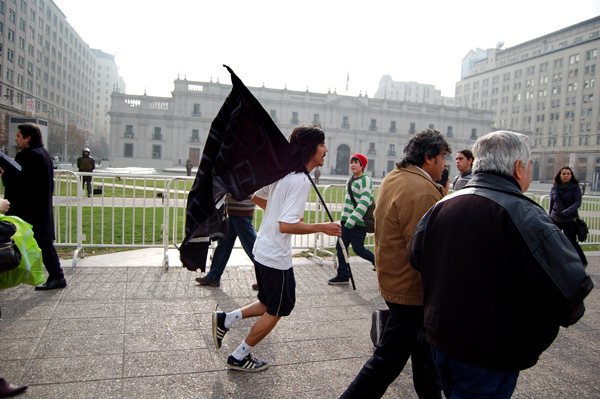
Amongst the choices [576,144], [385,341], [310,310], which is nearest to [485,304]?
[385,341]

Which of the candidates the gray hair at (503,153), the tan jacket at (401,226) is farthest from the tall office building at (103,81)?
the gray hair at (503,153)

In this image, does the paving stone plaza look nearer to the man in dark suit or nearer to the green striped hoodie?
the man in dark suit

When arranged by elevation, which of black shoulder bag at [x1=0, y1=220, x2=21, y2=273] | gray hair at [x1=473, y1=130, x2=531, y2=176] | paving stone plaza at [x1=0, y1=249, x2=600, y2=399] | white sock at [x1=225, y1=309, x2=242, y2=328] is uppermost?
gray hair at [x1=473, y1=130, x2=531, y2=176]

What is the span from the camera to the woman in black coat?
671 cm

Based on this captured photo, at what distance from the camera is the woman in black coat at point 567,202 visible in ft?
22.0

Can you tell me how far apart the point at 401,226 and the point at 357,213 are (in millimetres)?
2919

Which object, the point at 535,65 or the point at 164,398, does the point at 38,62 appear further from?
the point at 535,65

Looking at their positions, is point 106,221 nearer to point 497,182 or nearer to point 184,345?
point 184,345

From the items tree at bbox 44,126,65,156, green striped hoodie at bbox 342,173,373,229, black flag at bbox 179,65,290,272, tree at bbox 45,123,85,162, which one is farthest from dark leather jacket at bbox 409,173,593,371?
tree at bbox 44,126,65,156

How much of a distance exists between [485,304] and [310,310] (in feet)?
9.66

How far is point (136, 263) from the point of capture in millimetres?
6020

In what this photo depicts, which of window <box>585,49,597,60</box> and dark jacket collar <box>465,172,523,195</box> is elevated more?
window <box>585,49,597,60</box>

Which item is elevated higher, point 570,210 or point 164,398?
point 570,210

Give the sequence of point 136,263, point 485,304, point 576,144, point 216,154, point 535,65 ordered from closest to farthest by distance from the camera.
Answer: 1. point 485,304
2. point 216,154
3. point 136,263
4. point 576,144
5. point 535,65
